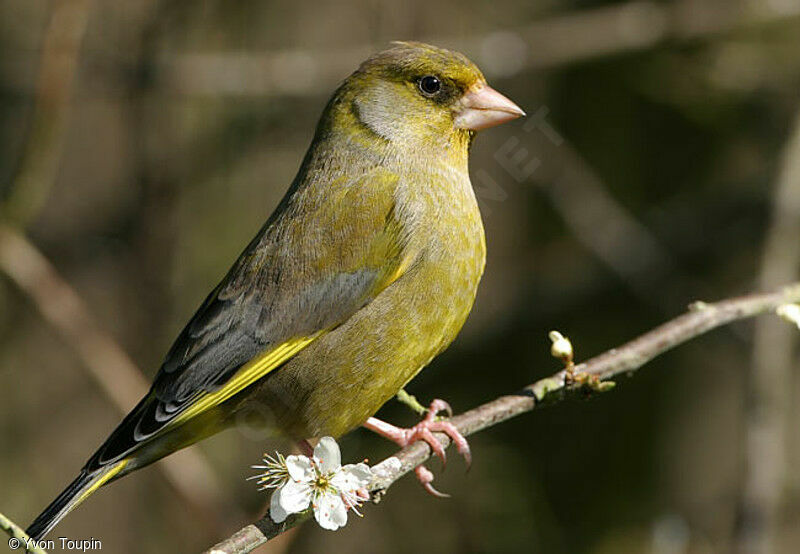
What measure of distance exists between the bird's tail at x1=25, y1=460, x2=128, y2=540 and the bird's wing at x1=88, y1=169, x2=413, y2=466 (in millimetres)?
184

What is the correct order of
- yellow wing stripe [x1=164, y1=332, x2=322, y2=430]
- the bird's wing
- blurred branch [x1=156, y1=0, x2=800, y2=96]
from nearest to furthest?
yellow wing stripe [x1=164, y1=332, x2=322, y2=430] < the bird's wing < blurred branch [x1=156, y1=0, x2=800, y2=96]

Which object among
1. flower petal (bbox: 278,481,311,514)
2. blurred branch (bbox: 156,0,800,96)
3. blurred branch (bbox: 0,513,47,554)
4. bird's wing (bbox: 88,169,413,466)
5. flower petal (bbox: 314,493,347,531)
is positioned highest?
blurred branch (bbox: 156,0,800,96)

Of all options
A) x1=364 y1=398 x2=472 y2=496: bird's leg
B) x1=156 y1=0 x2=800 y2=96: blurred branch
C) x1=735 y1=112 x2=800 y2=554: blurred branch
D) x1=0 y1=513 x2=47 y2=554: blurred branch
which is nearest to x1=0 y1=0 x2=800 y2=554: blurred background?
x1=156 y1=0 x2=800 y2=96: blurred branch

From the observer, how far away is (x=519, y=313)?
240 inches

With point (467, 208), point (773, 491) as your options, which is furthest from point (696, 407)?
point (467, 208)

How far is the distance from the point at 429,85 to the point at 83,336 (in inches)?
80.4

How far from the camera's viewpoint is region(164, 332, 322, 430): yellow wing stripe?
3293 millimetres

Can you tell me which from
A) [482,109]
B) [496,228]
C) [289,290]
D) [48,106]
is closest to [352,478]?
[289,290]

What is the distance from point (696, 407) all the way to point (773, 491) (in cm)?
154

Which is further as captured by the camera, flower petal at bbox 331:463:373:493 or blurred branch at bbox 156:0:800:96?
blurred branch at bbox 156:0:800:96

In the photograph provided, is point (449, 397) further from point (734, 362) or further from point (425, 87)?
point (425, 87)

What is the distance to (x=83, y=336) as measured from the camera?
4.79 m

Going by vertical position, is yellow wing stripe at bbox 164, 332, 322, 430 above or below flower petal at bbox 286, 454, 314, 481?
above

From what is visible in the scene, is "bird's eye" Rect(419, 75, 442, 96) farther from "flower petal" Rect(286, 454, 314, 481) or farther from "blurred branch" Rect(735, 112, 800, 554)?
"blurred branch" Rect(735, 112, 800, 554)
